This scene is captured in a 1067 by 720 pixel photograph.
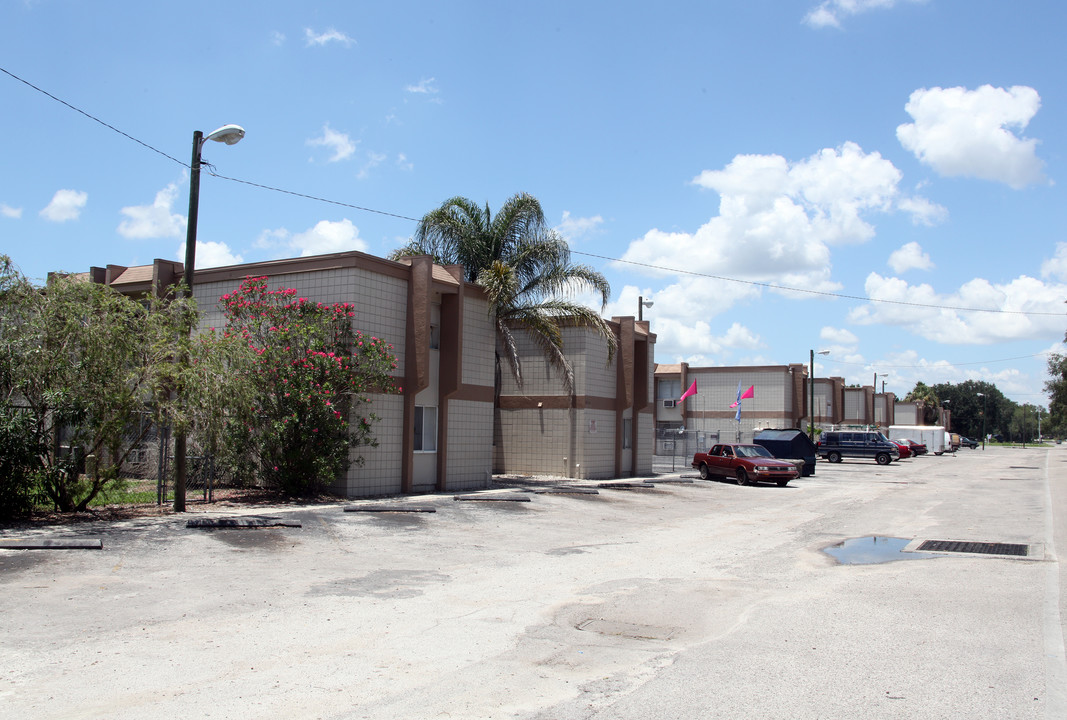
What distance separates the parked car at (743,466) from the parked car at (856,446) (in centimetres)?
2201

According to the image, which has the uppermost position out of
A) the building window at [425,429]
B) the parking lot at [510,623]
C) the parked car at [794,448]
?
the building window at [425,429]

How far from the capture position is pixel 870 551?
13.6 meters

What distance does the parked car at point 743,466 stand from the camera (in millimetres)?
29062

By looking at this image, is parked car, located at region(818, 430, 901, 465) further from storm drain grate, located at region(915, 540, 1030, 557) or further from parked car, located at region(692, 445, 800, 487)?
storm drain grate, located at region(915, 540, 1030, 557)

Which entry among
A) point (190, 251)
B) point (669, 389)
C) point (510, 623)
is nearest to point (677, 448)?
point (669, 389)

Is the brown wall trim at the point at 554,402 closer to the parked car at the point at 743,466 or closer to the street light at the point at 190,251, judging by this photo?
the parked car at the point at 743,466

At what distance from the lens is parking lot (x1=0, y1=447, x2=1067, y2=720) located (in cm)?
582

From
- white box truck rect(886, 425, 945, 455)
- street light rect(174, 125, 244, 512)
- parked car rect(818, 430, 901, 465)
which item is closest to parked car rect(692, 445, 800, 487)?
street light rect(174, 125, 244, 512)

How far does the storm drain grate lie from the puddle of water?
0.40 metres

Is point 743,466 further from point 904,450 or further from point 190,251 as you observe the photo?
point 904,450

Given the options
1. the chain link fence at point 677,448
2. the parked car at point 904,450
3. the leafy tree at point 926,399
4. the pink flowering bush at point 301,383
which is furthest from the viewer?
the leafy tree at point 926,399

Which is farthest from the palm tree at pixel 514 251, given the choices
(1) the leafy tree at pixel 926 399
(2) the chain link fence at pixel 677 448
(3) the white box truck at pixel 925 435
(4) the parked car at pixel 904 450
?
(1) the leafy tree at pixel 926 399

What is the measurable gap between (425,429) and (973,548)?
12.6m

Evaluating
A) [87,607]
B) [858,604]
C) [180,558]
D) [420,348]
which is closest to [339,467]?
[420,348]
